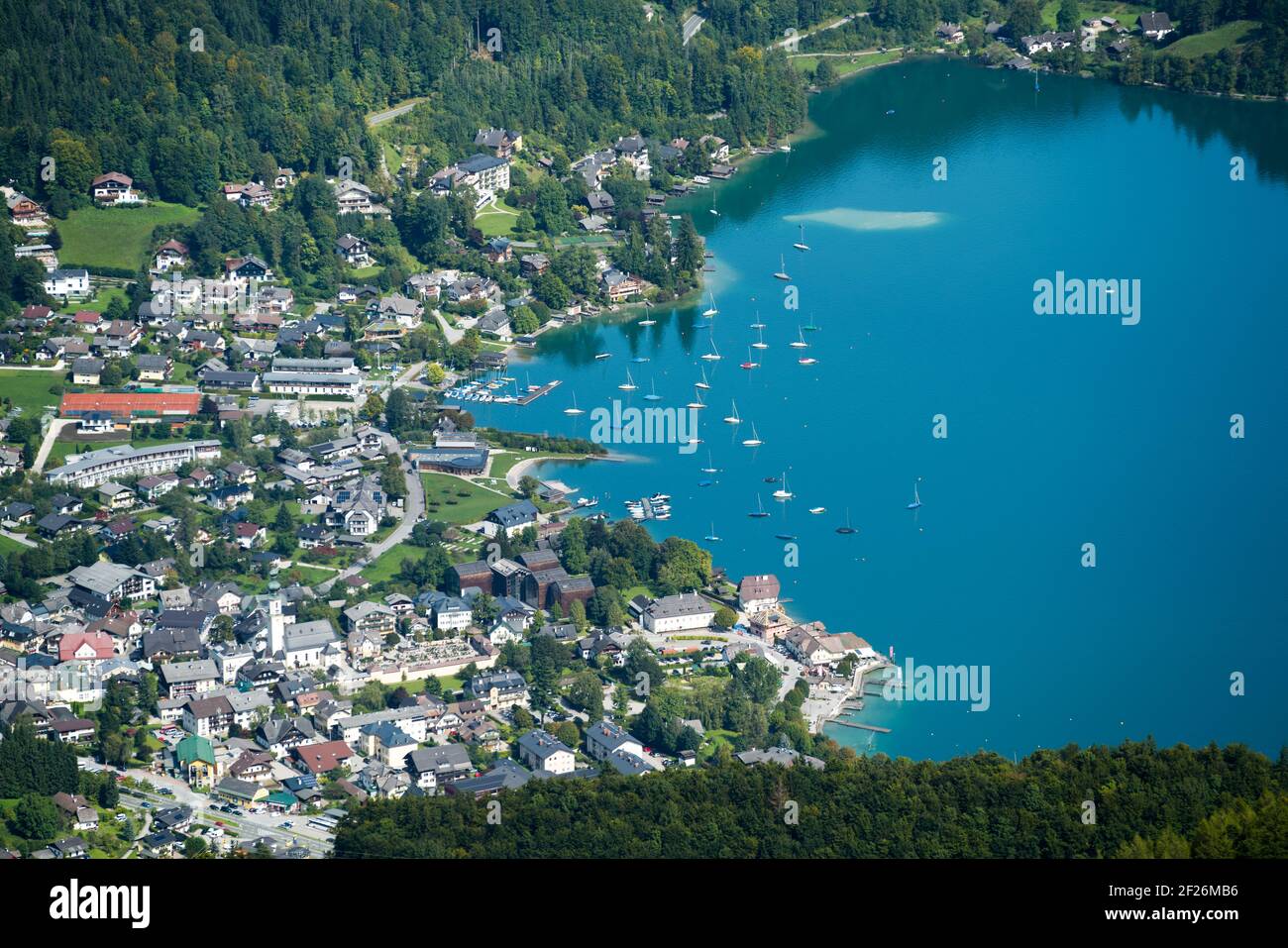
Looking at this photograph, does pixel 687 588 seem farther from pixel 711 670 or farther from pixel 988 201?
pixel 988 201

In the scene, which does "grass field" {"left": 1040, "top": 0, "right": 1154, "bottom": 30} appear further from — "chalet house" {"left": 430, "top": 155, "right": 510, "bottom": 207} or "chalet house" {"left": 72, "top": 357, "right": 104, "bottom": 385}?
"chalet house" {"left": 72, "top": 357, "right": 104, "bottom": 385}

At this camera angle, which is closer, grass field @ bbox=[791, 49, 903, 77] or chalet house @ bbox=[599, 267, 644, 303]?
chalet house @ bbox=[599, 267, 644, 303]

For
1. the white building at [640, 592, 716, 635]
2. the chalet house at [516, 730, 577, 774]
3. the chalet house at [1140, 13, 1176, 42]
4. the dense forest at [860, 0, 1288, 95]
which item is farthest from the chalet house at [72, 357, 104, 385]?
the chalet house at [1140, 13, 1176, 42]

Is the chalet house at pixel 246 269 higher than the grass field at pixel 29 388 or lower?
higher

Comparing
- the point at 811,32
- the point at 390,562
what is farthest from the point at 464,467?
the point at 811,32

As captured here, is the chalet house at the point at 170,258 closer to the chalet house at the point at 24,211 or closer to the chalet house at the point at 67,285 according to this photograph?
the chalet house at the point at 67,285

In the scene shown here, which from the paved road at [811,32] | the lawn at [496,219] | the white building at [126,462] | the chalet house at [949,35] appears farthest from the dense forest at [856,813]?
the chalet house at [949,35]
